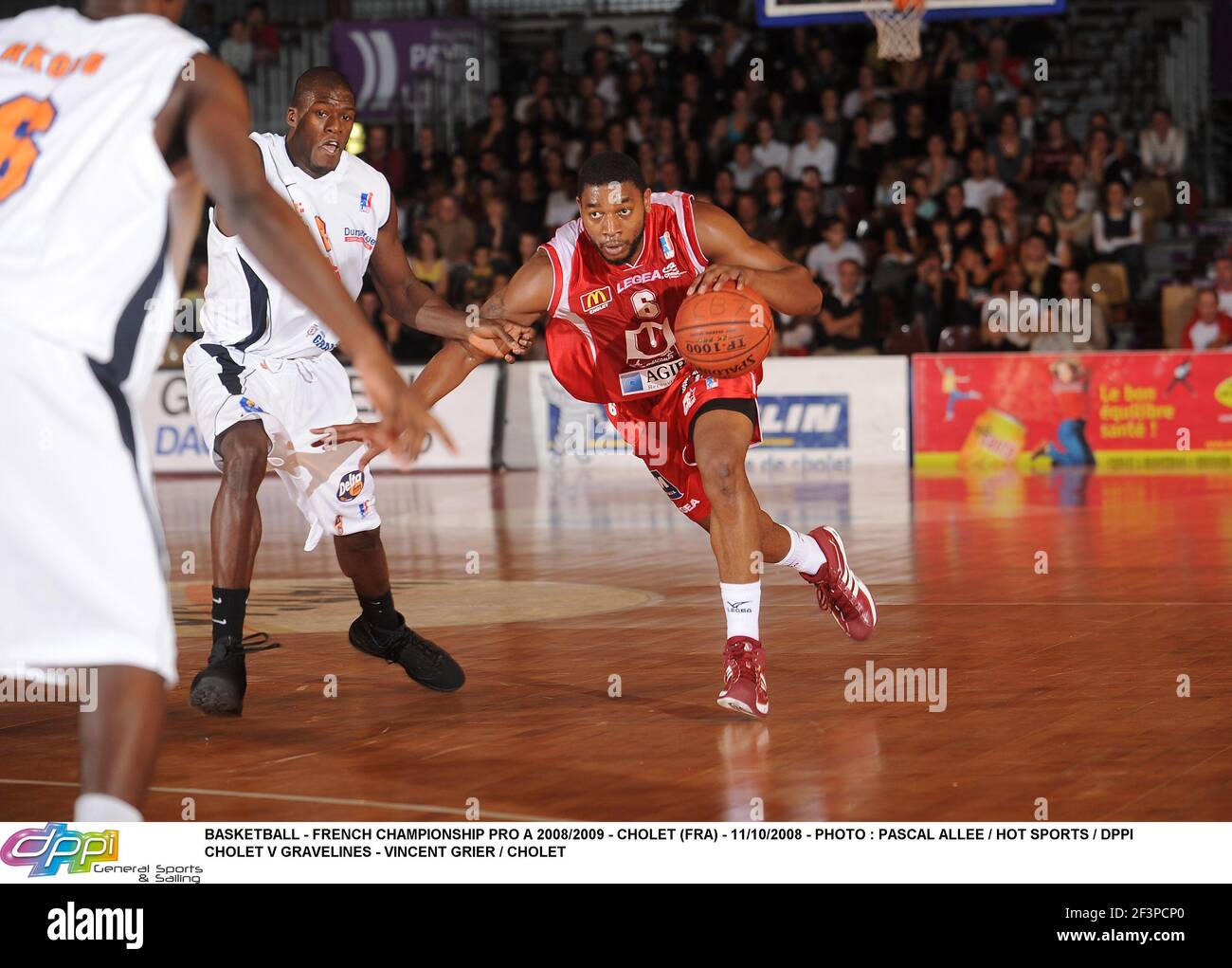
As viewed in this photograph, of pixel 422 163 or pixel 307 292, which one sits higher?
pixel 422 163

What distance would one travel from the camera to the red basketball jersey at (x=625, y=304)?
6.02 m

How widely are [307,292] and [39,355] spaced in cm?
47

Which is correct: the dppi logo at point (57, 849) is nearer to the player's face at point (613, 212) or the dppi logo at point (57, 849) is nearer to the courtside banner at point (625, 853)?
the courtside banner at point (625, 853)

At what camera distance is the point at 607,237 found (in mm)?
5828

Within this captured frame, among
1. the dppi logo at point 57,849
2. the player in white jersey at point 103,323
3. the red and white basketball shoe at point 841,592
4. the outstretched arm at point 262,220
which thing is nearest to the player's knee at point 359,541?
the red and white basketball shoe at point 841,592

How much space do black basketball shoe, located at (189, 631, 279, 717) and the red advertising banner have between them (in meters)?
12.0

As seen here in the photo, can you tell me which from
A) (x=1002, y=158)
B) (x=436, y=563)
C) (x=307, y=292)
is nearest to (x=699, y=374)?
(x=307, y=292)

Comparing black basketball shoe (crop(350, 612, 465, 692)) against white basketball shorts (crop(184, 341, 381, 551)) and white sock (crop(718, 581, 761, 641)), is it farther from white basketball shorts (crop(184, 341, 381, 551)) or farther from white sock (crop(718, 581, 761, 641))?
white sock (crop(718, 581, 761, 641))

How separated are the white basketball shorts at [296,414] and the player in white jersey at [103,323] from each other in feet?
9.55

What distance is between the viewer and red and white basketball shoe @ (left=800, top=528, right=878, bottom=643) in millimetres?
6508

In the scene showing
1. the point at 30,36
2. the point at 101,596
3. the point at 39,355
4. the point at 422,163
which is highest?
the point at 422,163

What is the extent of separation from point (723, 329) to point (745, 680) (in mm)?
1207

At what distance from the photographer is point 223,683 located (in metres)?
5.53

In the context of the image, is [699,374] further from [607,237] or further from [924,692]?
[924,692]
